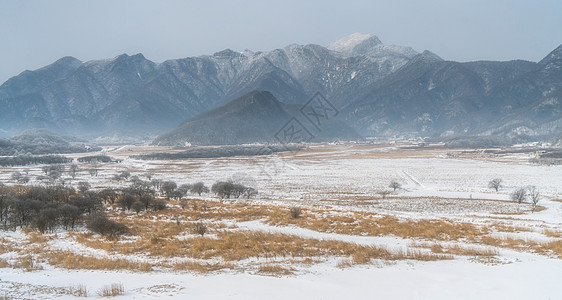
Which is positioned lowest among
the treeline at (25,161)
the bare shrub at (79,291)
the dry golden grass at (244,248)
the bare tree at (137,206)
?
the treeline at (25,161)

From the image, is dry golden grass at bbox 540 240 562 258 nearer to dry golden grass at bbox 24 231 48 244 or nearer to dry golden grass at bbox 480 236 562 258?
dry golden grass at bbox 480 236 562 258

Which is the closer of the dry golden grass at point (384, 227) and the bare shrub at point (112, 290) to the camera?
the bare shrub at point (112, 290)

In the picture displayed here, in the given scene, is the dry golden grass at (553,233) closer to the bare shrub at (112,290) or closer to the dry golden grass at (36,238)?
A: the bare shrub at (112,290)

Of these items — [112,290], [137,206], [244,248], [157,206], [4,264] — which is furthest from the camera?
[157,206]

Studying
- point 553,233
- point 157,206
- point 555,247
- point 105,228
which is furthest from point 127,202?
point 553,233

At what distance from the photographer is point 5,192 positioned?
28531mm

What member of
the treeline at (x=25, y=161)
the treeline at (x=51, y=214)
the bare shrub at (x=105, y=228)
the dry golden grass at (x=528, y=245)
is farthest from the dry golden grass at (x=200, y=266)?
the treeline at (x=25, y=161)

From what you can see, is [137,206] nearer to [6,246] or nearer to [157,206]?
[157,206]

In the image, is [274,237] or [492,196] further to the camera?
[492,196]

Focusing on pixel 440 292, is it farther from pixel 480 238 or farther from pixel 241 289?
pixel 480 238

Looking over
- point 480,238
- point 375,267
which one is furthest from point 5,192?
point 480,238

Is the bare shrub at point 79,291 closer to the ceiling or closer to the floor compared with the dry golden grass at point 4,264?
closer to the ceiling

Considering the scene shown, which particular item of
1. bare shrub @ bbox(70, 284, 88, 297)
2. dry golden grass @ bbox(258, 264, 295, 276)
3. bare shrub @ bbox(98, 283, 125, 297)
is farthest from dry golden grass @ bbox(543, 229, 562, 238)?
bare shrub @ bbox(70, 284, 88, 297)

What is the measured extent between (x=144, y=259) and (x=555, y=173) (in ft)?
283
